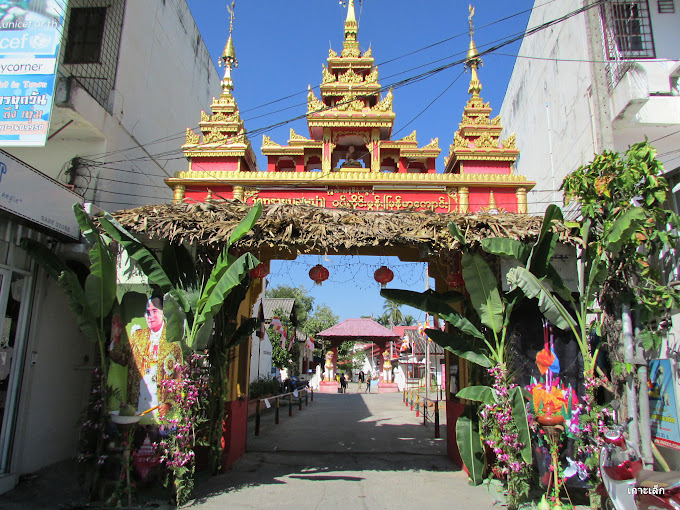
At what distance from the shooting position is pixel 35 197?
6.98 metres

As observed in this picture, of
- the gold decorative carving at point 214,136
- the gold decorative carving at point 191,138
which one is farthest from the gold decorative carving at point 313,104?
the gold decorative carving at point 191,138

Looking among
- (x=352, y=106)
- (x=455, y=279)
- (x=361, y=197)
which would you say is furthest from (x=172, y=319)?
(x=352, y=106)

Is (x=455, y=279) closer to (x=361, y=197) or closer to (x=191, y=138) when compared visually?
(x=361, y=197)

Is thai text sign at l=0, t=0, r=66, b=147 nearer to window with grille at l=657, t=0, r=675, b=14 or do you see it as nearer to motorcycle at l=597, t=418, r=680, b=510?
motorcycle at l=597, t=418, r=680, b=510

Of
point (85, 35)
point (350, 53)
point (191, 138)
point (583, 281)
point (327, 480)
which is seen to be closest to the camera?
point (583, 281)

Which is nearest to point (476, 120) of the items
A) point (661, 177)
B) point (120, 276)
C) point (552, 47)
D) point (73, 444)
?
point (552, 47)

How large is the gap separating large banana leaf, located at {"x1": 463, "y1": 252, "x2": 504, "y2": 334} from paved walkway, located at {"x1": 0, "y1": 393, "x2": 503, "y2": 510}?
8.48 feet

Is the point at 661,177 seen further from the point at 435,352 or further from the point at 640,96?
the point at 435,352

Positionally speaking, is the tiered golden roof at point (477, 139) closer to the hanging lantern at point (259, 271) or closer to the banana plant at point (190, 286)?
the hanging lantern at point (259, 271)

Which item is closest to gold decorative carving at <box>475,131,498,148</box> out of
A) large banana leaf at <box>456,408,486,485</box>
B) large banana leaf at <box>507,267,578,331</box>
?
large banana leaf at <box>507,267,578,331</box>

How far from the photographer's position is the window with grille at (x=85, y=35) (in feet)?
37.2

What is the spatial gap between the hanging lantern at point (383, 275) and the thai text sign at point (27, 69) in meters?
5.92

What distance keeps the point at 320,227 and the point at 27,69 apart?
558 cm

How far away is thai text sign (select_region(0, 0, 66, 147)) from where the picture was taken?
725 centimetres
